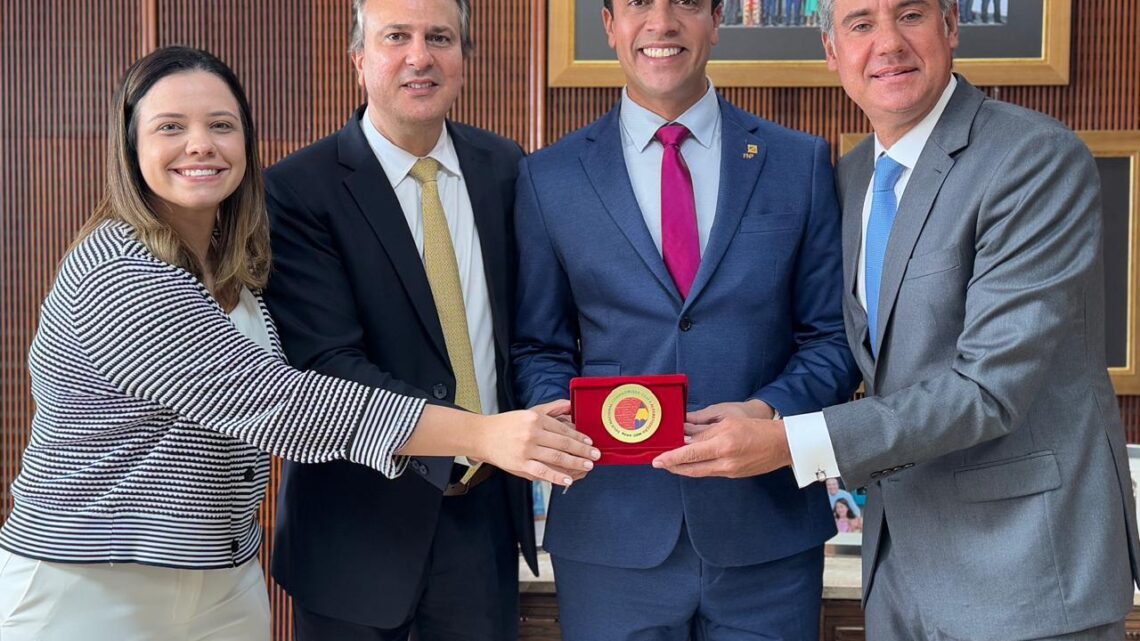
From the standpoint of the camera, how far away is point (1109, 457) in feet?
5.46

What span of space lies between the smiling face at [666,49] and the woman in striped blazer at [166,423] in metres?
0.62

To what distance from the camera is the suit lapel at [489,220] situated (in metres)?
2.09

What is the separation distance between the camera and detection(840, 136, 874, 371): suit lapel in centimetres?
183

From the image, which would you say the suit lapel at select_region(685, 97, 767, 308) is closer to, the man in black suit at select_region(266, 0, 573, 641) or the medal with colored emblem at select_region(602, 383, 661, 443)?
the medal with colored emblem at select_region(602, 383, 661, 443)

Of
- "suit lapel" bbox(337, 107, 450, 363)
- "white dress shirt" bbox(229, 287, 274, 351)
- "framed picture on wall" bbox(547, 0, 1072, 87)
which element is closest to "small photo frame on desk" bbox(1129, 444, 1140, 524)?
"framed picture on wall" bbox(547, 0, 1072, 87)

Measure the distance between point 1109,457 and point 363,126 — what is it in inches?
57.0

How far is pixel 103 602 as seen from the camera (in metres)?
1.66

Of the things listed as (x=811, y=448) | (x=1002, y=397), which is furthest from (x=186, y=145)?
(x=1002, y=397)

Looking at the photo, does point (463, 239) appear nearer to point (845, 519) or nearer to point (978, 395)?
point (978, 395)

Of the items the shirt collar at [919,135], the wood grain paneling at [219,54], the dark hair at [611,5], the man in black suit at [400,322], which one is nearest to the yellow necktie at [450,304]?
the man in black suit at [400,322]

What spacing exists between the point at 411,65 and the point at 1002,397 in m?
1.19

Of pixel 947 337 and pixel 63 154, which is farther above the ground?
pixel 63 154

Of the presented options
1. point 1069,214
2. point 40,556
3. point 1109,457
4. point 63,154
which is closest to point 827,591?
point 1109,457

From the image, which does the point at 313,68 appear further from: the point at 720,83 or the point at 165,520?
the point at 165,520
